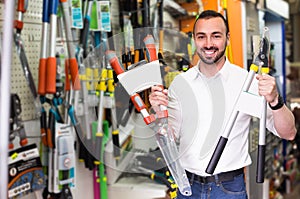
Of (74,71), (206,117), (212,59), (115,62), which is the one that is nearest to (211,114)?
(206,117)

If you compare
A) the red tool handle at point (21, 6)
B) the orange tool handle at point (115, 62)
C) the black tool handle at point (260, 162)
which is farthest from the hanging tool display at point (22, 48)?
the black tool handle at point (260, 162)

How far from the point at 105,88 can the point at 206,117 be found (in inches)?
12.4

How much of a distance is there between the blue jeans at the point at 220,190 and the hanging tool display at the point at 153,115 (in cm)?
1

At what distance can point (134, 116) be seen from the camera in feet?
2.97

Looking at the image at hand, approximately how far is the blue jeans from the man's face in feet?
0.83

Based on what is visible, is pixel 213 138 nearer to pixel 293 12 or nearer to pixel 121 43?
pixel 121 43

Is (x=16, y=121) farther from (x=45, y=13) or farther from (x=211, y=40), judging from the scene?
(x=211, y=40)

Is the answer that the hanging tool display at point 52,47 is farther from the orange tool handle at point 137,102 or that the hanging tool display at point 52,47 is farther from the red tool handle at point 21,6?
the orange tool handle at point 137,102

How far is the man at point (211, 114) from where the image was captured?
31.0 inches

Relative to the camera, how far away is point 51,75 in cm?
128

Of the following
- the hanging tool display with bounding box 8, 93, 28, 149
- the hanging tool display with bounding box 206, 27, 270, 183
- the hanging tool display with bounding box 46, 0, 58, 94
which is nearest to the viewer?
the hanging tool display with bounding box 206, 27, 270, 183

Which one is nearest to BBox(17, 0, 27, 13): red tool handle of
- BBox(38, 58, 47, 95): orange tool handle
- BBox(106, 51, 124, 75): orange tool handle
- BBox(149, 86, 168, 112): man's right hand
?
BBox(38, 58, 47, 95): orange tool handle

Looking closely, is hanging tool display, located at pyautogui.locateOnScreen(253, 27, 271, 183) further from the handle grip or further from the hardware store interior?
the handle grip

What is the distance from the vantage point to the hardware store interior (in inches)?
32.9
